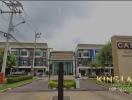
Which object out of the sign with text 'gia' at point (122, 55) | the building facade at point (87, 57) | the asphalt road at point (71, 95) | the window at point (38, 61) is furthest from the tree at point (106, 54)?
the asphalt road at point (71, 95)

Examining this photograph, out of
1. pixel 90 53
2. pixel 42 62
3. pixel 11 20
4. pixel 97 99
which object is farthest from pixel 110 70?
pixel 97 99

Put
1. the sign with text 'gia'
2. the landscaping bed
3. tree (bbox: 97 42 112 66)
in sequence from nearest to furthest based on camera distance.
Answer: the landscaping bed, the sign with text 'gia', tree (bbox: 97 42 112 66)

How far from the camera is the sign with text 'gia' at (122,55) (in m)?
38.5

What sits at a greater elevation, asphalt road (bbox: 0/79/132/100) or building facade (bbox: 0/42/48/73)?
building facade (bbox: 0/42/48/73)

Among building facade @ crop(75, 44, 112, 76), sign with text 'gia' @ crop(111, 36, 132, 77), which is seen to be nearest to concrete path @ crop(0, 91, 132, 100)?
sign with text 'gia' @ crop(111, 36, 132, 77)

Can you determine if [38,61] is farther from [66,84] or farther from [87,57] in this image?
[66,84]

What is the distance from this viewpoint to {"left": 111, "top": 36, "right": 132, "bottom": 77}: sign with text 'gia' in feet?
126

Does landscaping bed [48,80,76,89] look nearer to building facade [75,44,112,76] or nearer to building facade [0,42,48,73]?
building facade [75,44,112,76]

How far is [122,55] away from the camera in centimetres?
3919

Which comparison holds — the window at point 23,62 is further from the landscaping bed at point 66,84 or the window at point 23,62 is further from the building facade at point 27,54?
the landscaping bed at point 66,84

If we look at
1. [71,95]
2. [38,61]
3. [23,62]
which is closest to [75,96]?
[71,95]

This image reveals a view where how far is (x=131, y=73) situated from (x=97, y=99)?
22550 millimetres

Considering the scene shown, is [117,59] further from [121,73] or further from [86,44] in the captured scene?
[86,44]

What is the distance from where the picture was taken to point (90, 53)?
103938mm
